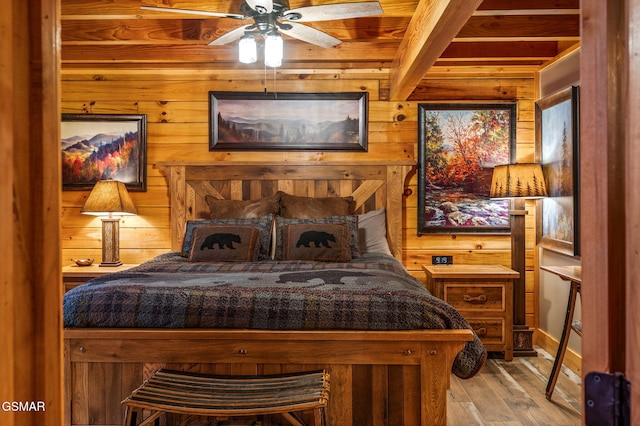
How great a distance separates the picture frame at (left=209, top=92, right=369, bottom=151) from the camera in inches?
162

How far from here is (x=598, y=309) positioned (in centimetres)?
67

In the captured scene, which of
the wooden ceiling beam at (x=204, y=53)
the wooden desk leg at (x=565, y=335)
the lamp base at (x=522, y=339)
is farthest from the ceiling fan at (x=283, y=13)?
the lamp base at (x=522, y=339)

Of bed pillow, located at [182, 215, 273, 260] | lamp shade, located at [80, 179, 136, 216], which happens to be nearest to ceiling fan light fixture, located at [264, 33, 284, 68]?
bed pillow, located at [182, 215, 273, 260]

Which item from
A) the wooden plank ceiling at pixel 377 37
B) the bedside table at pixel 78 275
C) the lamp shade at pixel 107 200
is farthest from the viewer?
the lamp shade at pixel 107 200

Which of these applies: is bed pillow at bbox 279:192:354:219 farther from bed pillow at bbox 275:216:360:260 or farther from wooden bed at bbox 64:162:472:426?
wooden bed at bbox 64:162:472:426

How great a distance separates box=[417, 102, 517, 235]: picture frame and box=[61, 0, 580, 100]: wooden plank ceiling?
0.35 m

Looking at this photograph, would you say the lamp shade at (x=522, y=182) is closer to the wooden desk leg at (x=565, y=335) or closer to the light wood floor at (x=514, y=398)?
the wooden desk leg at (x=565, y=335)

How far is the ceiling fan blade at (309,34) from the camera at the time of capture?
101 inches

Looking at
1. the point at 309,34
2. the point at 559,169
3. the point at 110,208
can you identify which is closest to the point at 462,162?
the point at 559,169

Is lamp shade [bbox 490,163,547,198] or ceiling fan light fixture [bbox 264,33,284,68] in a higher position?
ceiling fan light fixture [bbox 264,33,284,68]

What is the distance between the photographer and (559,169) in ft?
11.5

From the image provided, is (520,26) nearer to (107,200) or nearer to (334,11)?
(334,11)

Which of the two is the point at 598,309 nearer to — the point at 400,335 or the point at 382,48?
the point at 400,335

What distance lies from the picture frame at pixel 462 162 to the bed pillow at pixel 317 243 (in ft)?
3.54
